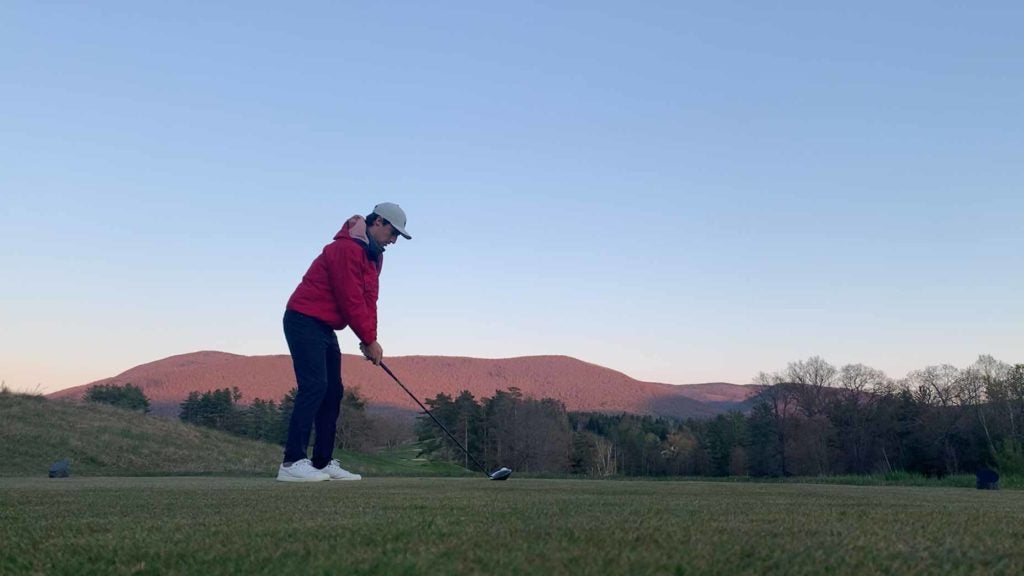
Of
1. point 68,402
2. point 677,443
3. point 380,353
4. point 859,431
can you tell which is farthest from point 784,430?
point 380,353

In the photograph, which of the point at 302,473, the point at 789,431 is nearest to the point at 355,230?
the point at 302,473

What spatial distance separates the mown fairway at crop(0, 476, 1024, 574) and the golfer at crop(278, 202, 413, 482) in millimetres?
2470

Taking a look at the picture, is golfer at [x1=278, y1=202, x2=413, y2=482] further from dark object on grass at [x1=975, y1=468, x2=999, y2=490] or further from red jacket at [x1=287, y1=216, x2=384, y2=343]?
dark object on grass at [x1=975, y1=468, x2=999, y2=490]

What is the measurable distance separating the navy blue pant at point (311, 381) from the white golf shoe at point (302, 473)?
0.09 meters

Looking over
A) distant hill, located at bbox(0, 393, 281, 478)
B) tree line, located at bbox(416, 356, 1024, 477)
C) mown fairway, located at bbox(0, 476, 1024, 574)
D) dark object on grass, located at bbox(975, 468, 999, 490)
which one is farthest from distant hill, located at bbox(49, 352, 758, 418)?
mown fairway, located at bbox(0, 476, 1024, 574)

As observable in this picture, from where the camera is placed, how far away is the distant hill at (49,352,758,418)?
59844 mm

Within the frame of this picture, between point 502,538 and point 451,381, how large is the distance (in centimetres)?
6934

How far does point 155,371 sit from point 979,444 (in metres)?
62.1

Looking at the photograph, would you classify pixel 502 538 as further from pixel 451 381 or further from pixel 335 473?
pixel 451 381

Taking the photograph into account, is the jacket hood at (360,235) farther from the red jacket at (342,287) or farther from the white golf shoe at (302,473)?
the white golf shoe at (302,473)

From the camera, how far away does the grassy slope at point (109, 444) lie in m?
11.4

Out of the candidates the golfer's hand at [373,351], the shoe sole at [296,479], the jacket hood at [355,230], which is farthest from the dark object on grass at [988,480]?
the jacket hood at [355,230]

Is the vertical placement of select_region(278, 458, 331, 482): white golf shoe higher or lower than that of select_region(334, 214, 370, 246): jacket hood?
lower

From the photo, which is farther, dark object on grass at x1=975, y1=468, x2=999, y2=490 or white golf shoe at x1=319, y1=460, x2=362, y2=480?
dark object on grass at x1=975, y1=468, x2=999, y2=490
